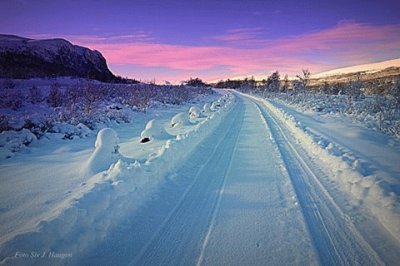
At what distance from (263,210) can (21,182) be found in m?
4.95

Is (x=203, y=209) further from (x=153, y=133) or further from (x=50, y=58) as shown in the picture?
(x=50, y=58)

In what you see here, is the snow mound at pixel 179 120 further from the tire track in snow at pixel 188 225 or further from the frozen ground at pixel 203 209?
the tire track in snow at pixel 188 225

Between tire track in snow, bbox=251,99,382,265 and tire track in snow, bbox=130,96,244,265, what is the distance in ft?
4.70

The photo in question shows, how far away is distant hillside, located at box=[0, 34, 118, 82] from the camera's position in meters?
38.8

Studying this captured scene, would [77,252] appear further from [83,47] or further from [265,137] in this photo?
[83,47]

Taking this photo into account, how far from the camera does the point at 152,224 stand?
3.45 m

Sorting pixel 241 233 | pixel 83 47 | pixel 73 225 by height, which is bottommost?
pixel 241 233

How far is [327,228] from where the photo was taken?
3.33m

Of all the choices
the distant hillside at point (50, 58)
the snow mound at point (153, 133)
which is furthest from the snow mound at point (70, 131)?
the distant hillside at point (50, 58)

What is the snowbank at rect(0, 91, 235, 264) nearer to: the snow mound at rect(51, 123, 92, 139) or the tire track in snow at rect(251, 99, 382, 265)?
the tire track in snow at rect(251, 99, 382, 265)

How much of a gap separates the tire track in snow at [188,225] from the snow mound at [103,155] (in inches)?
90.2

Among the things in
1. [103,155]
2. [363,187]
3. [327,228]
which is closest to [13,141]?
[103,155]

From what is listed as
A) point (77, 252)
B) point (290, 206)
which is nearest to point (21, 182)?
point (77, 252)

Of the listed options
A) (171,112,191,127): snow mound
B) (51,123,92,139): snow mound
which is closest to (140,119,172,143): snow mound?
(51,123,92,139): snow mound
